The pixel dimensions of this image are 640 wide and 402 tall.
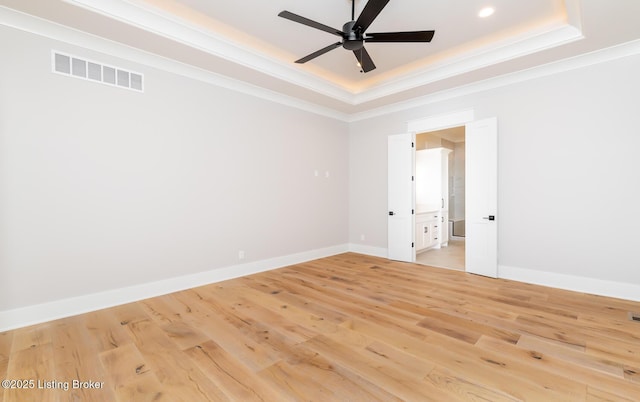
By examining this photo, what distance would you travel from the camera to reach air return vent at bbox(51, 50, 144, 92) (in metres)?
2.98

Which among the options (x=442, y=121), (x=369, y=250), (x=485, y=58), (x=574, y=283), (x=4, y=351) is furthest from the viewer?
(x=369, y=250)

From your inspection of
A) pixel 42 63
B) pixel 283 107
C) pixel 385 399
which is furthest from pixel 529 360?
pixel 42 63

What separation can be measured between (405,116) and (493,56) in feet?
5.75

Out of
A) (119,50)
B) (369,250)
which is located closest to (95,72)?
(119,50)

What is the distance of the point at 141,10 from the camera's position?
291 centimetres

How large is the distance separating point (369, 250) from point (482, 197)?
2.43 metres

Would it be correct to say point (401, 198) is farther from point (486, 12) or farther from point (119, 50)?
point (119, 50)

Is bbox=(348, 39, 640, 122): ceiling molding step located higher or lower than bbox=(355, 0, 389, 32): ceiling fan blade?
higher

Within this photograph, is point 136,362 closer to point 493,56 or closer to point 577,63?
point 493,56

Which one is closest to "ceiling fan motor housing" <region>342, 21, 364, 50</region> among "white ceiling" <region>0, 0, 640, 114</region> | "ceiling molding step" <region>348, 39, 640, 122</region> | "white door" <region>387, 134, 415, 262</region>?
"white ceiling" <region>0, 0, 640, 114</region>

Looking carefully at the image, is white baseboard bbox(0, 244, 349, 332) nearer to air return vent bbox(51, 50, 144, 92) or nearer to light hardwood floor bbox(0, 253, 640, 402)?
light hardwood floor bbox(0, 253, 640, 402)

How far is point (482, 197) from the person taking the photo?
4.42 meters

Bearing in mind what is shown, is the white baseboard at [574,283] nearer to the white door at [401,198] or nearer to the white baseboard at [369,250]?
the white door at [401,198]

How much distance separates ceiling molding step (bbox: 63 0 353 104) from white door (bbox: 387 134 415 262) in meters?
1.89
